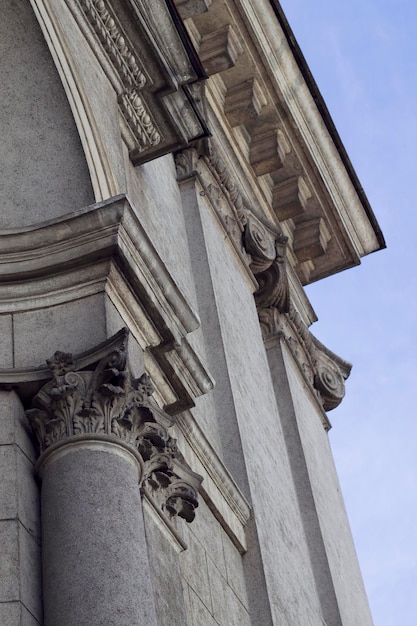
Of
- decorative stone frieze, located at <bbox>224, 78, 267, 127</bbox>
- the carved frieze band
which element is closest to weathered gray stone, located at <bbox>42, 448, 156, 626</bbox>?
the carved frieze band

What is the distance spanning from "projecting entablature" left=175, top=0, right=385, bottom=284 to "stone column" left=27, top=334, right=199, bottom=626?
7805 millimetres

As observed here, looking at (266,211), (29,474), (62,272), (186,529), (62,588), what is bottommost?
(62,588)

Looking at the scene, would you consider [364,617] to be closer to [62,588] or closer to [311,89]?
[311,89]

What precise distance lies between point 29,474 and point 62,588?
2.70ft

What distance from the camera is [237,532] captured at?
11172mm

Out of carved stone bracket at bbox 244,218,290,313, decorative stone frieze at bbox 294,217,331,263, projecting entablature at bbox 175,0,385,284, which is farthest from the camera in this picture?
decorative stone frieze at bbox 294,217,331,263

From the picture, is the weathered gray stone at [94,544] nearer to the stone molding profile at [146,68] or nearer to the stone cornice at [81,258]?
the stone cornice at [81,258]

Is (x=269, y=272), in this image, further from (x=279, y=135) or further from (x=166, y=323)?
(x=166, y=323)

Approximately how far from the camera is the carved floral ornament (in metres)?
8.07

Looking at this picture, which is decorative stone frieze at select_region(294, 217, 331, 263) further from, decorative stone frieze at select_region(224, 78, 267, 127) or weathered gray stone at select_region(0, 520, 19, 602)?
weathered gray stone at select_region(0, 520, 19, 602)

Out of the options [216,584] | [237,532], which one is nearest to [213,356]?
[237,532]

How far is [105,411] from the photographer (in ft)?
26.7

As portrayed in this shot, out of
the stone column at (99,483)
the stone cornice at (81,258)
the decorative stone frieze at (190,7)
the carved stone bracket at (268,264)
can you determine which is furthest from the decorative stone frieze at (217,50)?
the stone column at (99,483)

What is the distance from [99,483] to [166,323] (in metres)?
1.70
